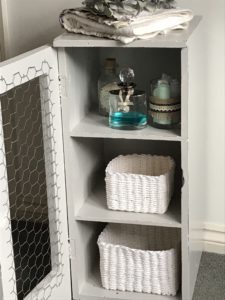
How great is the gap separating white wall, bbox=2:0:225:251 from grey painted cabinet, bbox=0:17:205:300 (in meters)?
0.07

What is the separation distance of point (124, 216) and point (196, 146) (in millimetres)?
294

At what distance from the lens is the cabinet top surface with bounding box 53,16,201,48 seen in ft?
4.99

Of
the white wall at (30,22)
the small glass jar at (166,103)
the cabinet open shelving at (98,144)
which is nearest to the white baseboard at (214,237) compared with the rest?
the cabinet open shelving at (98,144)

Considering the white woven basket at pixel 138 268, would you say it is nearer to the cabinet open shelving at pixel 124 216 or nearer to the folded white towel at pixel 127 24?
the cabinet open shelving at pixel 124 216

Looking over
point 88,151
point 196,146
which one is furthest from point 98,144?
point 196,146

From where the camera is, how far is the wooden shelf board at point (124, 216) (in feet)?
5.57

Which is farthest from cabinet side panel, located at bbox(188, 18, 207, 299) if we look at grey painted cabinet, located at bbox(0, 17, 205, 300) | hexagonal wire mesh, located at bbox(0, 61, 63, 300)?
hexagonal wire mesh, located at bbox(0, 61, 63, 300)

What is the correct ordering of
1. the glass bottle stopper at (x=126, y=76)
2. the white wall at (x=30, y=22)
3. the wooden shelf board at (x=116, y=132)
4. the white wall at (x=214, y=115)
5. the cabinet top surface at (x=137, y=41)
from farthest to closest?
the white wall at (x=30, y=22) < the white wall at (x=214, y=115) < the glass bottle stopper at (x=126, y=76) < the wooden shelf board at (x=116, y=132) < the cabinet top surface at (x=137, y=41)

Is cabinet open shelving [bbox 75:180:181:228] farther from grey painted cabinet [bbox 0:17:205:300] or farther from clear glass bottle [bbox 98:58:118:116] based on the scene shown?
clear glass bottle [bbox 98:58:118:116]

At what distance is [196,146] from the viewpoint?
1.79 meters

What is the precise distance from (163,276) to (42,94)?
2.07 ft

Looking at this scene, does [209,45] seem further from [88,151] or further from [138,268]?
[138,268]

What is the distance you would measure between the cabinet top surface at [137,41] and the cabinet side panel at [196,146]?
0.13 ft

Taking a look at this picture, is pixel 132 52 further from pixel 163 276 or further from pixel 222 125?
pixel 163 276
